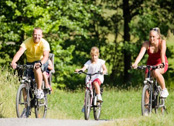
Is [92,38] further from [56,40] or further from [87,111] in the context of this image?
[87,111]

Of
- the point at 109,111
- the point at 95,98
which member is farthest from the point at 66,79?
the point at 95,98

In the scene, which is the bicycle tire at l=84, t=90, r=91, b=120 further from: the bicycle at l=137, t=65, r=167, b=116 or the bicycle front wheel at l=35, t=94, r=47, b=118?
the bicycle at l=137, t=65, r=167, b=116

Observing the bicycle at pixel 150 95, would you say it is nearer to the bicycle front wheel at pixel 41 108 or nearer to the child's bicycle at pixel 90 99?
the child's bicycle at pixel 90 99

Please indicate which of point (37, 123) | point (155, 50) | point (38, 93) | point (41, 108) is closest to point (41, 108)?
point (41, 108)

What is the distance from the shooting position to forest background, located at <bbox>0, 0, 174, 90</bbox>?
22891 millimetres

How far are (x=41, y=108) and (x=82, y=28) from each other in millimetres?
15162

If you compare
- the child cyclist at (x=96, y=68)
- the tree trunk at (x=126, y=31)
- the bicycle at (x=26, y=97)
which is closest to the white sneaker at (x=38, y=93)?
the bicycle at (x=26, y=97)

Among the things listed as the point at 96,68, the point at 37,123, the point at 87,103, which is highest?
the point at 96,68

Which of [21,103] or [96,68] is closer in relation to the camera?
[21,103]

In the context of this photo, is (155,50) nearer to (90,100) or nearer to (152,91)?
(152,91)

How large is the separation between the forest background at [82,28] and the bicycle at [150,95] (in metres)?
11.6

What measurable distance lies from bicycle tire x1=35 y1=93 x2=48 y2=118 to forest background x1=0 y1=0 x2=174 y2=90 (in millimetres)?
11304

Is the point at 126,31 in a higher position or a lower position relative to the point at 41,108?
higher

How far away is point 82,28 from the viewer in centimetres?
2575
